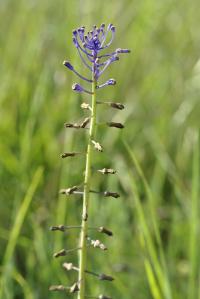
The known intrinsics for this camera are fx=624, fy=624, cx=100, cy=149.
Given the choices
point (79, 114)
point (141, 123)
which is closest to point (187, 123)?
point (141, 123)

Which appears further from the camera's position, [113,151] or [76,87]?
[113,151]

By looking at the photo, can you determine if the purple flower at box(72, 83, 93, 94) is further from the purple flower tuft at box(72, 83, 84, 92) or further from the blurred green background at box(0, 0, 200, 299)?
the blurred green background at box(0, 0, 200, 299)

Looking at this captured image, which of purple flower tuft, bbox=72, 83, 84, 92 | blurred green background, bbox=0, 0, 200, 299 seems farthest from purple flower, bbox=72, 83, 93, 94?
blurred green background, bbox=0, 0, 200, 299

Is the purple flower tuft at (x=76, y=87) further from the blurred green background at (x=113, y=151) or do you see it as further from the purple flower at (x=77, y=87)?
the blurred green background at (x=113, y=151)

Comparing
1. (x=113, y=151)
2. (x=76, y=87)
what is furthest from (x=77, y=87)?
(x=113, y=151)

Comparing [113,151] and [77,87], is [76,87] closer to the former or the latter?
[77,87]

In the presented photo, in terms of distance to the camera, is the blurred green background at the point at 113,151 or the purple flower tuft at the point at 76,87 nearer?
the purple flower tuft at the point at 76,87

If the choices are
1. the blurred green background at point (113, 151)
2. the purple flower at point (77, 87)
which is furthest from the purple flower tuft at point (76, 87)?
the blurred green background at point (113, 151)

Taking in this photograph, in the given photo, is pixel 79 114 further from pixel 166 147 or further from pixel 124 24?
pixel 124 24

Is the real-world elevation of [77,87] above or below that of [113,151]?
below
